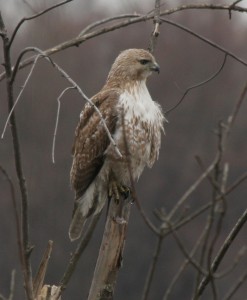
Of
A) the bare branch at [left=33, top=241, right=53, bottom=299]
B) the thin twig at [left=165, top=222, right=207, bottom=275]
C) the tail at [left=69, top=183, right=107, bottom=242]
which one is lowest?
the thin twig at [left=165, top=222, right=207, bottom=275]

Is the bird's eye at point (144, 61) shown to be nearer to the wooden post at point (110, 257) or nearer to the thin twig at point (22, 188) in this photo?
the wooden post at point (110, 257)

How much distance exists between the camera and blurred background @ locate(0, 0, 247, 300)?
108 feet

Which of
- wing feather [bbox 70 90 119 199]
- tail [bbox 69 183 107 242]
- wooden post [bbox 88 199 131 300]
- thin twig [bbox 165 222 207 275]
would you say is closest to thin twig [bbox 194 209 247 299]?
thin twig [bbox 165 222 207 275]

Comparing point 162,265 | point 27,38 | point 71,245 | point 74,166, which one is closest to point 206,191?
point 162,265

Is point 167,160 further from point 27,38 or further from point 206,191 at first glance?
point 27,38

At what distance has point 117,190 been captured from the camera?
24.1 feet

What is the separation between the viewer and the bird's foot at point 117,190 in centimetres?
725

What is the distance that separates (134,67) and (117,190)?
0.74 m

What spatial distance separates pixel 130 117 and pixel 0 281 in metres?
24.8

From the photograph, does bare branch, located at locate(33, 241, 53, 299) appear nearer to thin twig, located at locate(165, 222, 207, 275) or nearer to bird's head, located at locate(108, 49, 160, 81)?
thin twig, located at locate(165, 222, 207, 275)

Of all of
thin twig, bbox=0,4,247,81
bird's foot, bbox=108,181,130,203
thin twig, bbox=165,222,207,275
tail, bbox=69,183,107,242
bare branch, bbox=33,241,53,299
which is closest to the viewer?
thin twig, bbox=165,222,207,275

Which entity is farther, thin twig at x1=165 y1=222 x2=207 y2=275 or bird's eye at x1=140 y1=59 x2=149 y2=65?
bird's eye at x1=140 y1=59 x2=149 y2=65

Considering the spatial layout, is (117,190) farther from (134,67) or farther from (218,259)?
(218,259)

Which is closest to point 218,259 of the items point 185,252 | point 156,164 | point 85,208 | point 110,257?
point 185,252
